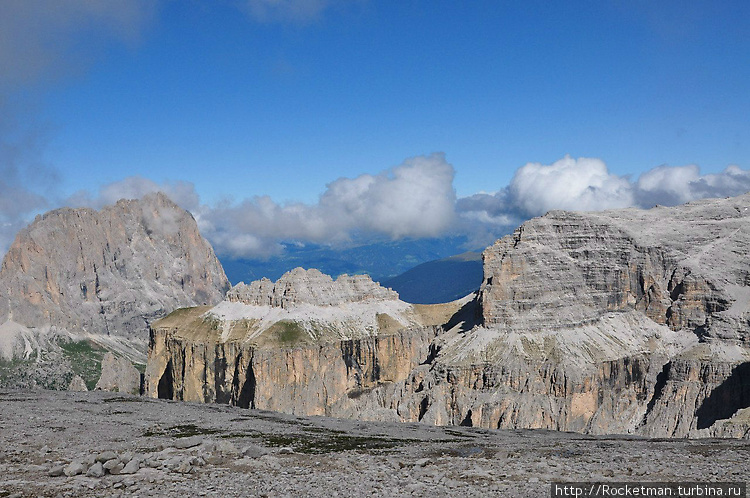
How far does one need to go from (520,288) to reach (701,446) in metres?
122

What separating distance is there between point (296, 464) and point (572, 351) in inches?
5212

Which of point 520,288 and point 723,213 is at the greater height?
point 723,213

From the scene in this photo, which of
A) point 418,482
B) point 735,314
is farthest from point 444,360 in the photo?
point 418,482

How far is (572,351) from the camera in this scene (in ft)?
553

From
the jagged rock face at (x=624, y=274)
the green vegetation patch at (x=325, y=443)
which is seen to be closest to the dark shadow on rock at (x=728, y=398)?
the jagged rock face at (x=624, y=274)

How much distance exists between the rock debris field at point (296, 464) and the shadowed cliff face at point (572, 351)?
287ft

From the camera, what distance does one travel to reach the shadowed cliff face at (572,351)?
152250mm

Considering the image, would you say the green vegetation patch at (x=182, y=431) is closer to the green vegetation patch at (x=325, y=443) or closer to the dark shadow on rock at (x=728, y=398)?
the green vegetation patch at (x=325, y=443)

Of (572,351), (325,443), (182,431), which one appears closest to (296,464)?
(325,443)

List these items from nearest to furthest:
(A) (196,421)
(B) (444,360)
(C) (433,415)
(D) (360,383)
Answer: (A) (196,421) → (C) (433,415) → (B) (444,360) → (D) (360,383)

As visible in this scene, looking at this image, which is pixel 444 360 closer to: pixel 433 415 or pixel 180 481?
pixel 433 415

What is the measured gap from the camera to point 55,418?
7800cm

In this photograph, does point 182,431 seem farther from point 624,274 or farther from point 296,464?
point 624,274

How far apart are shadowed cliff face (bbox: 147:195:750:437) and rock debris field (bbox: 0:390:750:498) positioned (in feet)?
287
